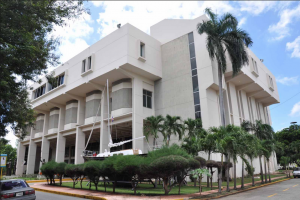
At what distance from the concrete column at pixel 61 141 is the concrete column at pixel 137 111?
1852 cm

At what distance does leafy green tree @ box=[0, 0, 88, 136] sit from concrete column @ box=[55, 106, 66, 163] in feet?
97.9

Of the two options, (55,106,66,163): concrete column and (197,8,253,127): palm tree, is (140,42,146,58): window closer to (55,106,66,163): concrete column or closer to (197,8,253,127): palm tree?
(197,8,253,127): palm tree

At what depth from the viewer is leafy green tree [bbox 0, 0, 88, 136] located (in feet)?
31.2

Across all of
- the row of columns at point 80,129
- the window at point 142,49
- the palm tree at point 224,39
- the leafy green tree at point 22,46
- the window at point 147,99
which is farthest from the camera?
the window at point 147,99

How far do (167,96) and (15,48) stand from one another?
25788 mm

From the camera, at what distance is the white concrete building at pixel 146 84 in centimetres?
3073

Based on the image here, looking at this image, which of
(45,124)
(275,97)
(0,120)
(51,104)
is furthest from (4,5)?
(275,97)

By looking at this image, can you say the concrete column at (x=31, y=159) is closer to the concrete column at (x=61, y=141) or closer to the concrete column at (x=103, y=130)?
the concrete column at (x=61, y=141)

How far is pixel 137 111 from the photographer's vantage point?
30.9m

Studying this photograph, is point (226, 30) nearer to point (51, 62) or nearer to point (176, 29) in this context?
point (176, 29)

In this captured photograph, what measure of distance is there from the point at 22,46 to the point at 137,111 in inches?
864

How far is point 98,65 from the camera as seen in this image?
111 feet

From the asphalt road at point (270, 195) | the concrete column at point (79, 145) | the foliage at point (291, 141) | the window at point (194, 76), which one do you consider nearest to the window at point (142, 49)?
the window at point (194, 76)

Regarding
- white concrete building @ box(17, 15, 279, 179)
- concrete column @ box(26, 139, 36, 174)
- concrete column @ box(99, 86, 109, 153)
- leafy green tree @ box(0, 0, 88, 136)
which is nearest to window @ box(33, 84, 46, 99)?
white concrete building @ box(17, 15, 279, 179)
